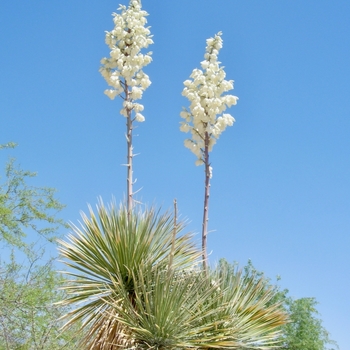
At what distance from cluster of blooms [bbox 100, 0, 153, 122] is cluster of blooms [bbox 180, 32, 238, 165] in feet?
2.14

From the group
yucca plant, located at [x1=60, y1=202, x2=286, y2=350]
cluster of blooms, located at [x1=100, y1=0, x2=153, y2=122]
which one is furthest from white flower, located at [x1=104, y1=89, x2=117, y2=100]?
yucca plant, located at [x1=60, y1=202, x2=286, y2=350]

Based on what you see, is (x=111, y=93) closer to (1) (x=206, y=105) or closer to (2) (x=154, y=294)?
(1) (x=206, y=105)

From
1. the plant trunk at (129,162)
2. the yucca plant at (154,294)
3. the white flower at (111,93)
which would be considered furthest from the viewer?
the white flower at (111,93)

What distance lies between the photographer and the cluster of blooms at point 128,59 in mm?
7582

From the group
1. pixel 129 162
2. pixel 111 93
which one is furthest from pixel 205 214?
pixel 111 93

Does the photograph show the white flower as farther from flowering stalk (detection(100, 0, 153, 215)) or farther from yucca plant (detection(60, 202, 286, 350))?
yucca plant (detection(60, 202, 286, 350))

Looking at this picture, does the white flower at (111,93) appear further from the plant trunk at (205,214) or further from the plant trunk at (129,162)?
the plant trunk at (205,214)

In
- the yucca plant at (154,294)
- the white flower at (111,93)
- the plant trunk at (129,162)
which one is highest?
the white flower at (111,93)

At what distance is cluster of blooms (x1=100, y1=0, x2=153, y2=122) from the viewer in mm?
7582

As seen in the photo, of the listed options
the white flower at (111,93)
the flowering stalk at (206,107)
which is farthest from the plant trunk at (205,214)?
the white flower at (111,93)

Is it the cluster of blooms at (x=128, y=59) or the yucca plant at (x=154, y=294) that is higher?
the cluster of blooms at (x=128, y=59)

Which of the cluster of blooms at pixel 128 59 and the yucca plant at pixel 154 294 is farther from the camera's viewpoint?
the cluster of blooms at pixel 128 59

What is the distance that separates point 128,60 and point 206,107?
4.16 ft

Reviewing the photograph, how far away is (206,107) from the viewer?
758 cm
